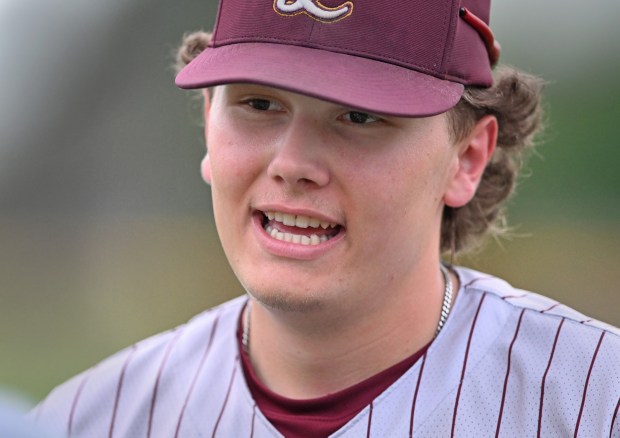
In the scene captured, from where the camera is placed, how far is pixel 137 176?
1048cm

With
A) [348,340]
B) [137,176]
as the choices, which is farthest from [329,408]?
[137,176]

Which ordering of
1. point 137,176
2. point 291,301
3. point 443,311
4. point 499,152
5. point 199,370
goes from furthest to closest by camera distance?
point 137,176 → point 499,152 → point 199,370 → point 443,311 → point 291,301

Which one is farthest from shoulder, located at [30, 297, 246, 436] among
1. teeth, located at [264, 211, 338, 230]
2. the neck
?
teeth, located at [264, 211, 338, 230]

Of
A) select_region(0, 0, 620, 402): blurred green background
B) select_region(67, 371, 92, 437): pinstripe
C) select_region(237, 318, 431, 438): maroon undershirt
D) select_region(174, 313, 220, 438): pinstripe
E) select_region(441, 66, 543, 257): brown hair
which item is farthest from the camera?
select_region(0, 0, 620, 402): blurred green background

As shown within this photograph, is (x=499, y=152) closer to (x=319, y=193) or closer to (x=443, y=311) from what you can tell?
(x=443, y=311)

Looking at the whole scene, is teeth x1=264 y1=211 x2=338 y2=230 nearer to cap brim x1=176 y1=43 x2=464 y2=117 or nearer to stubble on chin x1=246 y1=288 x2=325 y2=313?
stubble on chin x1=246 y1=288 x2=325 y2=313

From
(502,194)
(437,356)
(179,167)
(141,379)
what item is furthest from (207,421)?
(179,167)

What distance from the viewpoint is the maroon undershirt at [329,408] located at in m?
2.14

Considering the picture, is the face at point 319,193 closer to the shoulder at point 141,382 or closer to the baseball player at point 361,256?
the baseball player at point 361,256

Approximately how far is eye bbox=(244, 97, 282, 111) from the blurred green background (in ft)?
22.8

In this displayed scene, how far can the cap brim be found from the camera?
1.87 m

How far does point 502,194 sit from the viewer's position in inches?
109

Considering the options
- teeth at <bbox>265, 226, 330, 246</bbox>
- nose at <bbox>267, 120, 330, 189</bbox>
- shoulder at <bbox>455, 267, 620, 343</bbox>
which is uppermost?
nose at <bbox>267, 120, 330, 189</bbox>

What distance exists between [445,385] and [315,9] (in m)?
0.88
